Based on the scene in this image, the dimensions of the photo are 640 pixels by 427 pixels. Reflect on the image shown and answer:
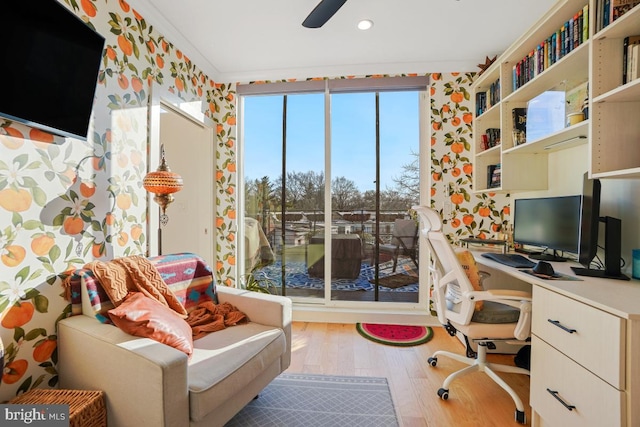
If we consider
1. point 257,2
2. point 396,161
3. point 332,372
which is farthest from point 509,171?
point 257,2

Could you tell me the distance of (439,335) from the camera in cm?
265

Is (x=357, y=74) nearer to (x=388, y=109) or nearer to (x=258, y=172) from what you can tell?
(x=388, y=109)

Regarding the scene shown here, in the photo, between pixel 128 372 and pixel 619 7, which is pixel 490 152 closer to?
pixel 619 7

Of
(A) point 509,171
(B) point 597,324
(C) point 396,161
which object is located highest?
(C) point 396,161

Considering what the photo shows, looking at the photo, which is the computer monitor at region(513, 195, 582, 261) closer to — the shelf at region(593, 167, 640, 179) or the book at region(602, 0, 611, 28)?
the shelf at region(593, 167, 640, 179)

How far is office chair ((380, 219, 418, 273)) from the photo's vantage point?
305 centimetres

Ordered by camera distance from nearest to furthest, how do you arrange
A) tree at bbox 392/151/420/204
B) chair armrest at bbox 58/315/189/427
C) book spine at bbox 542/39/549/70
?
1. chair armrest at bbox 58/315/189/427
2. book spine at bbox 542/39/549/70
3. tree at bbox 392/151/420/204

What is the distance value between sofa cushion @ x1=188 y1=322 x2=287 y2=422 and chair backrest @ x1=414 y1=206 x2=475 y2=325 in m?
1.06

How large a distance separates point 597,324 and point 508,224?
1837 mm

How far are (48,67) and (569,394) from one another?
2.77m

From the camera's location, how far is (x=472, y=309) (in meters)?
1.65

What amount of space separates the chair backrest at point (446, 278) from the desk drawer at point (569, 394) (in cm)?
36

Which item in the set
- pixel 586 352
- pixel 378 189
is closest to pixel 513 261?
pixel 586 352

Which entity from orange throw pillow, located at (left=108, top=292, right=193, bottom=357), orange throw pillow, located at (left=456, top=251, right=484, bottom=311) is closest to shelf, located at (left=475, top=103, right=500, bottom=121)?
orange throw pillow, located at (left=456, top=251, right=484, bottom=311)
